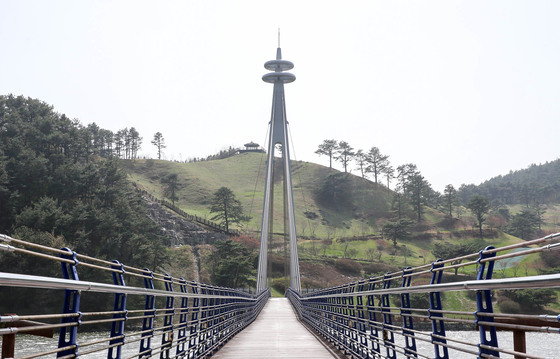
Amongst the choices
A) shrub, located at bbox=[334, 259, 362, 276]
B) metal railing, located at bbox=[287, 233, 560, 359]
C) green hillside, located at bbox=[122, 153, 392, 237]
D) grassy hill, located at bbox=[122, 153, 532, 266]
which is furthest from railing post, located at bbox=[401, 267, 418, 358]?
green hillside, located at bbox=[122, 153, 392, 237]

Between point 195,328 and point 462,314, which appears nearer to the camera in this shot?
point 462,314

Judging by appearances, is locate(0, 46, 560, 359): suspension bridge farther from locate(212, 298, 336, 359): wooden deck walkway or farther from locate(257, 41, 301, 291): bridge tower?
locate(257, 41, 301, 291): bridge tower

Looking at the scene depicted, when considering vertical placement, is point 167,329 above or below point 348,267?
below

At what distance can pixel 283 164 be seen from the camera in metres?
37.8

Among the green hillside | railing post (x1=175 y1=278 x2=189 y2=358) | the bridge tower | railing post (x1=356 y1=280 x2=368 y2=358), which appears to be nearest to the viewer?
railing post (x1=175 y1=278 x2=189 y2=358)

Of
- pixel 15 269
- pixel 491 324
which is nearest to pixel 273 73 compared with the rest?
pixel 15 269

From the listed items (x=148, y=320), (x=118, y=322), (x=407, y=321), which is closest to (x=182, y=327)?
(x=148, y=320)

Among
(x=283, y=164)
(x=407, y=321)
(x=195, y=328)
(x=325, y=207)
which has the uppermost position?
(x=325, y=207)

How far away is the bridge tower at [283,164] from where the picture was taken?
3722cm

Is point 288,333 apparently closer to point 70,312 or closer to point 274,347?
point 274,347

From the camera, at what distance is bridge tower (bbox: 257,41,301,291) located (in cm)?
3722

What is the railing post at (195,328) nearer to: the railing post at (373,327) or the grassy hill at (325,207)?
the railing post at (373,327)

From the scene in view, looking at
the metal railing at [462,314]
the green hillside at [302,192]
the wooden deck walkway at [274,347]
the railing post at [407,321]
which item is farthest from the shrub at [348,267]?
the railing post at [407,321]

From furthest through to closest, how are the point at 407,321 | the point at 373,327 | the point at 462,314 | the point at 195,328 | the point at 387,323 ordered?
1. the point at 195,328
2. the point at 373,327
3. the point at 387,323
4. the point at 407,321
5. the point at 462,314
